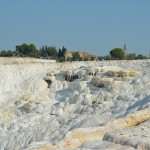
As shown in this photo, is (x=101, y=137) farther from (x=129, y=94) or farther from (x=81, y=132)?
(x=129, y=94)

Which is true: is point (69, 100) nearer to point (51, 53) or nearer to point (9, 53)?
point (9, 53)

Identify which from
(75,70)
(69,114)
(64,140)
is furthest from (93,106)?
(64,140)

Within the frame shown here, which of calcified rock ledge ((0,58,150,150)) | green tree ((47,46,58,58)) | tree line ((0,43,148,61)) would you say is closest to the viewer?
calcified rock ledge ((0,58,150,150))

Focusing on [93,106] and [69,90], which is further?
[69,90]

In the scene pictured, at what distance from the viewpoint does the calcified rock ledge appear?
18.2m

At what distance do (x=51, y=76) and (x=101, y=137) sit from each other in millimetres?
18366

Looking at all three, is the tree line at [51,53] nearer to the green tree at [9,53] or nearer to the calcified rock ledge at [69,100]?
the green tree at [9,53]

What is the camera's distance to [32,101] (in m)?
27.2

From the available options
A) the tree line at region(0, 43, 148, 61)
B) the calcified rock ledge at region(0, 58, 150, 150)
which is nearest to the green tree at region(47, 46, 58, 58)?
the tree line at region(0, 43, 148, 61)

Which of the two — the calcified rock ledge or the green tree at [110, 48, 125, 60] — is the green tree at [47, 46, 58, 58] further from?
the calcified rock ledge

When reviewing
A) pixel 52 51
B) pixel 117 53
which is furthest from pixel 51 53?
pixel 117 53

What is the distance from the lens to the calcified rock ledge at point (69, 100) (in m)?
18.2

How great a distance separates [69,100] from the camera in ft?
87.7

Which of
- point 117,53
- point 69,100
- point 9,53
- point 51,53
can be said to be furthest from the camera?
point 51,53
